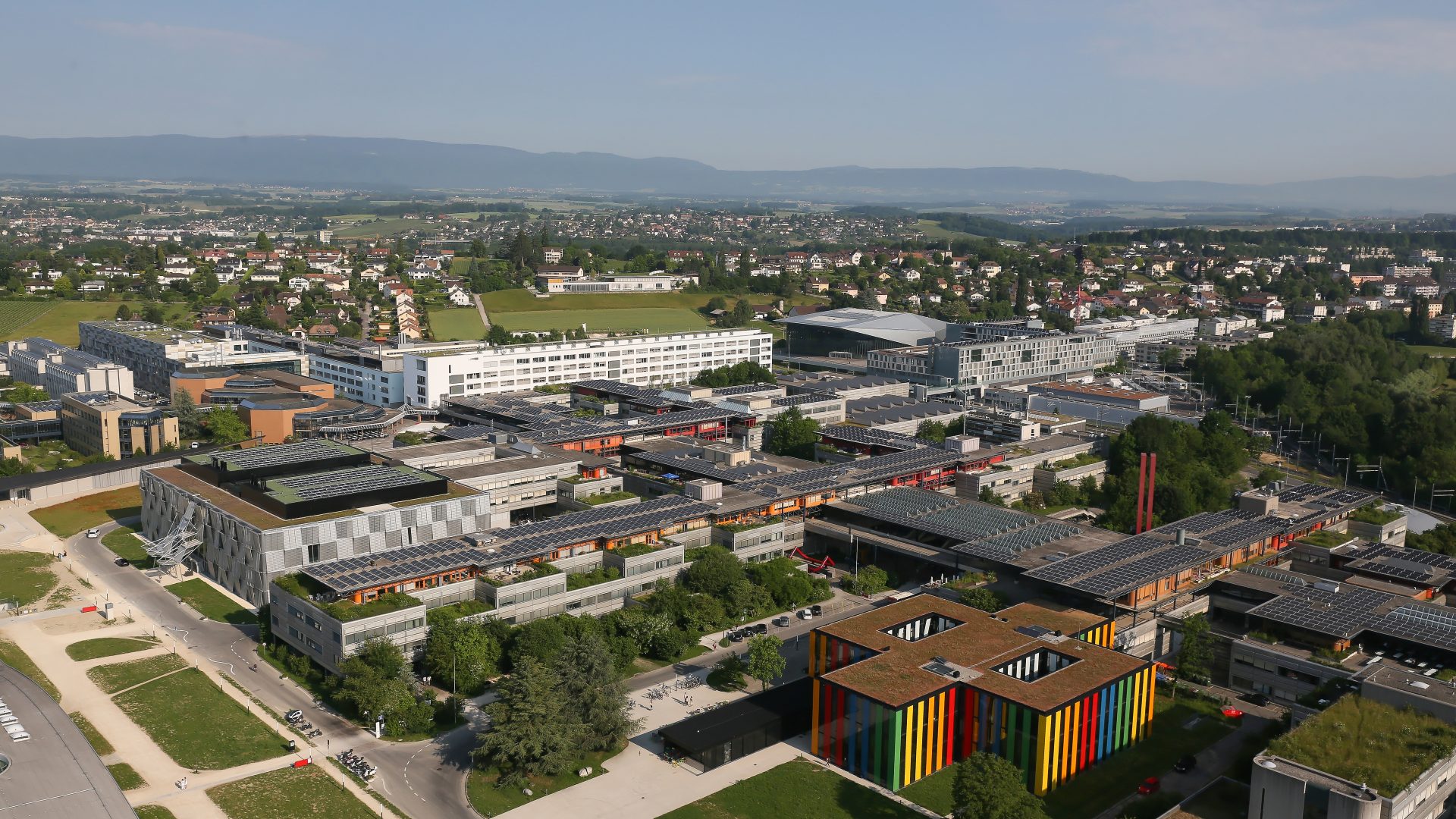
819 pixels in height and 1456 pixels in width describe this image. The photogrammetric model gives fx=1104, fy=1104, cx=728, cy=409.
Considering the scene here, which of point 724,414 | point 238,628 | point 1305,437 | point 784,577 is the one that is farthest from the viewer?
point 1305,437

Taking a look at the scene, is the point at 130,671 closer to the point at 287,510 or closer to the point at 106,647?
the point at 106,647

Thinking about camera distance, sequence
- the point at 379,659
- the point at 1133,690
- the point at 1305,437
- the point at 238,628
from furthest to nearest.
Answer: the point at 1305,437 < the point at 238,628 < the point at 379,659 < the point at 1133,690

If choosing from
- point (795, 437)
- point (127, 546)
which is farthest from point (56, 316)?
point (795, 437)

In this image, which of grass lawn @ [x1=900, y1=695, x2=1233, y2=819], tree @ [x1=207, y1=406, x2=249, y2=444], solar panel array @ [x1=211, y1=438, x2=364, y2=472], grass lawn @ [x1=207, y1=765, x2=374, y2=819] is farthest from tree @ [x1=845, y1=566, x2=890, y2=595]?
tree @ [x1=207, y1=406, x2=249, y2=444]

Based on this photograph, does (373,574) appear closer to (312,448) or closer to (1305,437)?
(312,448)

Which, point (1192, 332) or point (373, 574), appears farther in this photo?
point (1192, 332)

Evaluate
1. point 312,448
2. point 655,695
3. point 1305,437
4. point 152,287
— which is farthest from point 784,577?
point 152,287

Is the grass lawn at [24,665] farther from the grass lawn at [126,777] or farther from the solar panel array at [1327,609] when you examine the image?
the solar panel array at [1327,609]
